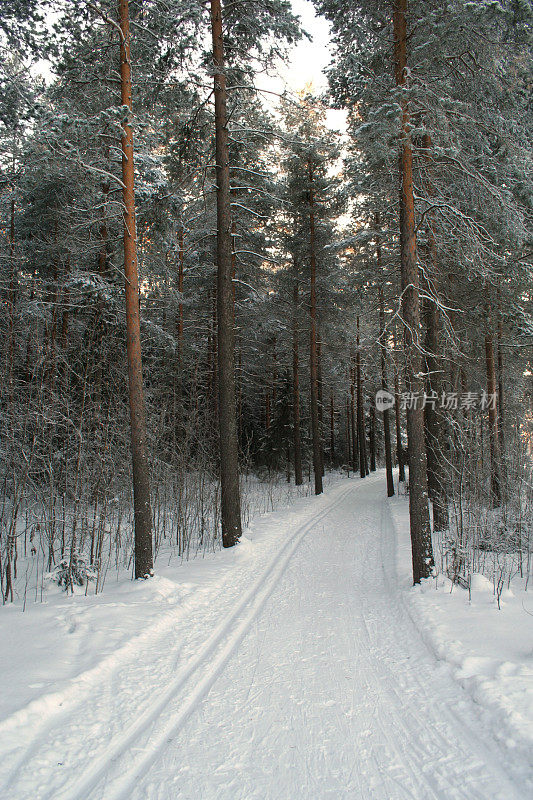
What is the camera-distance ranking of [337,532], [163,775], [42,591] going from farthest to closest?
[337,532] < [42,591] < [163,775]

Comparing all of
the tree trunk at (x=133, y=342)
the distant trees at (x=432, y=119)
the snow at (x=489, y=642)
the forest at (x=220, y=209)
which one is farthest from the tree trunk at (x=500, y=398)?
the tree trunk at (x=133, y=342)

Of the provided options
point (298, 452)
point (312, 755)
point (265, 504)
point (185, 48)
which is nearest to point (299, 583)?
point (312, 755)

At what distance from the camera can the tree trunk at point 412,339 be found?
21.2ft

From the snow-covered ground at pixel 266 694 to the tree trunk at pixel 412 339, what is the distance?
2.07 ft

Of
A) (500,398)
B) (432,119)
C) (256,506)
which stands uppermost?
(432,119)

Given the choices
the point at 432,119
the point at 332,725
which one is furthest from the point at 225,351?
the point at 332,725

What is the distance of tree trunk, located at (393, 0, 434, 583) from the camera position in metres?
6.45

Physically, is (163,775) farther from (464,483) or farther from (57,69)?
(57,69)

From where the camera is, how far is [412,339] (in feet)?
21.3

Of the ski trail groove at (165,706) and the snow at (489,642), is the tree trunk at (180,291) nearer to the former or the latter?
the ski trail groove at (165,706)

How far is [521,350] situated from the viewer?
13.8 meters

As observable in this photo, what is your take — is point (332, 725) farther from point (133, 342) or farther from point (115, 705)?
point (133, 342)

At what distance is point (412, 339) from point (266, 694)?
17.0 feet

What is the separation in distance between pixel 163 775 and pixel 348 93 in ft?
31.5
